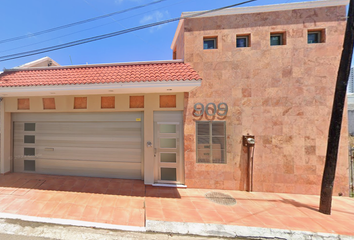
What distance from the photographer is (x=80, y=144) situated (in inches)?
227

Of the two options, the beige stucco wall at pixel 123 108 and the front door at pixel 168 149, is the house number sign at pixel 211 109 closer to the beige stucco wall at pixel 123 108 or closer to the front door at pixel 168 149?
the beige stucco wall at pixel 123 108

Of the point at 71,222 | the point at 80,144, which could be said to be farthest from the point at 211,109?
the point at 80,144

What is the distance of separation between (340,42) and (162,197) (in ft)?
26.4

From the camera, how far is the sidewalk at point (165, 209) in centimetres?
319

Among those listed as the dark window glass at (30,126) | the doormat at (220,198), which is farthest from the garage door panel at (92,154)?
the doormat at (220,198)

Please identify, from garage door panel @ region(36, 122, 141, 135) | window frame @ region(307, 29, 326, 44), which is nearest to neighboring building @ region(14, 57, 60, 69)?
garage door panel @ region(36, 122, 141, 135)

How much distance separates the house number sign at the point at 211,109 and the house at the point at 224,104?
37 mm

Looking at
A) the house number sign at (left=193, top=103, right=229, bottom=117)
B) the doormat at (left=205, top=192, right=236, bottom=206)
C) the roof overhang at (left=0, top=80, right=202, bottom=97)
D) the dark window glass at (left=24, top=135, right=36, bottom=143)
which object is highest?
the roof overhang at (left=0, top=80, right=202, bottom=97)

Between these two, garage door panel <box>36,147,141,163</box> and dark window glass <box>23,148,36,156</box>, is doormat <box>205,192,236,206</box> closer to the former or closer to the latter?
garage door panel <box>36,147,141,163</box>

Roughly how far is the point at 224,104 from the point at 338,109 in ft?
9.57

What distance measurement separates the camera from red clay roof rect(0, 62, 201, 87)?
181 inches

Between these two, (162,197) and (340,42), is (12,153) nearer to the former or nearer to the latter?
(162,197)

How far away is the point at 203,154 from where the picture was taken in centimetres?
522

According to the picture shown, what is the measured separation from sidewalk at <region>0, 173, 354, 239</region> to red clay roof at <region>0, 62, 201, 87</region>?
11.8 feet
